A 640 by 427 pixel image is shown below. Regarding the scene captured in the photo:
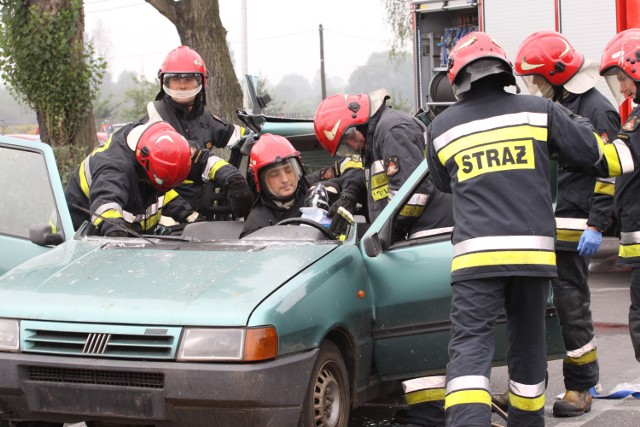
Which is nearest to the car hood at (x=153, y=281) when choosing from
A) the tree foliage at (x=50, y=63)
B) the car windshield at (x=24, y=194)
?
the car windshield at (x=24, y=194)

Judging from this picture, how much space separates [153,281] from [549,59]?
249cm

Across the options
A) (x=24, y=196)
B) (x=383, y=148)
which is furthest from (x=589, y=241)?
(x=24, y=196)

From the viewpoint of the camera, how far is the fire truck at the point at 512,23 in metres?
11.1

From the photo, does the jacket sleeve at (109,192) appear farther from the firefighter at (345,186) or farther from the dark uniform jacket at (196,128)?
the firefighter at (345,186)

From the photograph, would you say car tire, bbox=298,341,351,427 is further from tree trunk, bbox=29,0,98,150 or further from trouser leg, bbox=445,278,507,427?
tree trunk, bbox=29,0,98,150

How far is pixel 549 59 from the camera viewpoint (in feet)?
18.1

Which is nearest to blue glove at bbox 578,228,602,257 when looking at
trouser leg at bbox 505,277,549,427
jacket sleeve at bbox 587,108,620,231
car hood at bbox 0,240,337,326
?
jacket sleeve at bbox 587,108,620,231

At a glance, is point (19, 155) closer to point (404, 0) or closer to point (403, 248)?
point (403, 248)

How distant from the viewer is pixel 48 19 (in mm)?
13250

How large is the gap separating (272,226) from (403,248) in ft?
2.49

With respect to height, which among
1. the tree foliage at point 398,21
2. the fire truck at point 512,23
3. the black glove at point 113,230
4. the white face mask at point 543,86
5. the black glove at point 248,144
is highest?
the tree foliage at point 398,21

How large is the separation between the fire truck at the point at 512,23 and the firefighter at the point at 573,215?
4284mm

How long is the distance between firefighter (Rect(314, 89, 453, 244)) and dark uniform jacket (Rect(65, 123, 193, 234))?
45.8 inches

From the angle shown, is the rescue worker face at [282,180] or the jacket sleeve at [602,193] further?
the rescue worker face at [282,180]
